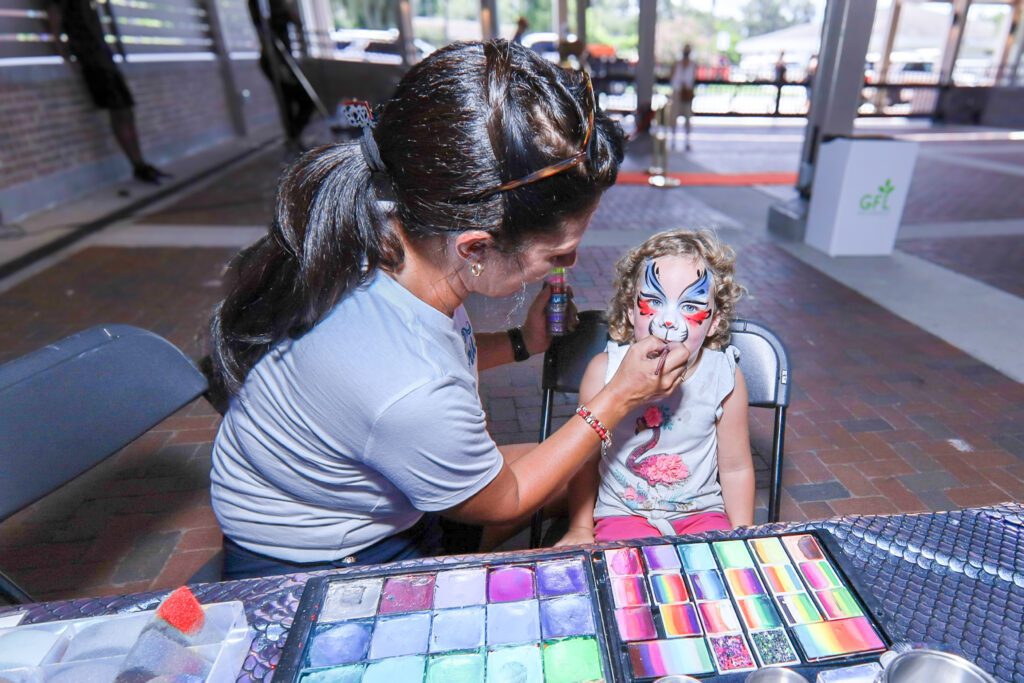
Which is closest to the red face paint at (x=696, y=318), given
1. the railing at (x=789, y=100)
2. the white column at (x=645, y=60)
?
the white column at (x=645, y=60)

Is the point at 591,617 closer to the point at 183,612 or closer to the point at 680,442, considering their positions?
the point at 183,612

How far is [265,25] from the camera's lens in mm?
9391

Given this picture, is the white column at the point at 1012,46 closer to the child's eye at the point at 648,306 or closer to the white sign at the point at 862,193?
the white sign at the point at 862,193

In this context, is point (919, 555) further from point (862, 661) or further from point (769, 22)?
point (769, 22)

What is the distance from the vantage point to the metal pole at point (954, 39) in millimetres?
15711

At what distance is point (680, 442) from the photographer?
176 cm

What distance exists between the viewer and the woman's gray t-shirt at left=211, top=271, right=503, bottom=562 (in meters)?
1.09

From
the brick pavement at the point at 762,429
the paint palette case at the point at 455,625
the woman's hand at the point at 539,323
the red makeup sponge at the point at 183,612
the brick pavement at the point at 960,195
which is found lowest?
the brick pavement at the point at 960,195

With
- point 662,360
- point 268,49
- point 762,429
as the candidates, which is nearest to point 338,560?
point 662,360

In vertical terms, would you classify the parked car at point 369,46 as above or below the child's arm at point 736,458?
above

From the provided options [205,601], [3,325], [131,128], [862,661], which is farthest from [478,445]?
[131,128]

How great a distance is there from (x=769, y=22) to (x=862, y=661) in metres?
38.1

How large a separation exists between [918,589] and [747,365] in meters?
0.96

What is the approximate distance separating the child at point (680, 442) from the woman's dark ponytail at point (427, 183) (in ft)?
1.98
